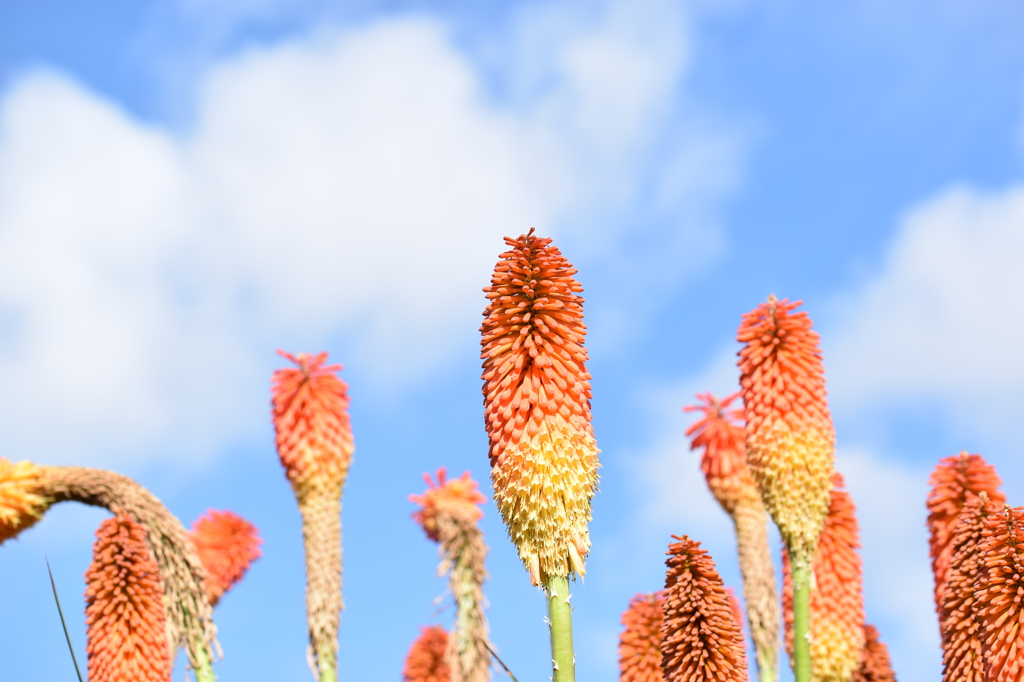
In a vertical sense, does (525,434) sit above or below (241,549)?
below

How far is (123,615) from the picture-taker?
32.4 ft

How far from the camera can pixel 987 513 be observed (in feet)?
30.2

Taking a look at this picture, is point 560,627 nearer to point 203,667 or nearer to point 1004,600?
point 1004,600

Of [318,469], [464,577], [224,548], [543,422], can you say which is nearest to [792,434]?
[543,422]

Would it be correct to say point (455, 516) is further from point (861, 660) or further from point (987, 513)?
point (987, 513)

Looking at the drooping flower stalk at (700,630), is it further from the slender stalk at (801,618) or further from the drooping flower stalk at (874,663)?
the drooping flower stalk at (874,663)

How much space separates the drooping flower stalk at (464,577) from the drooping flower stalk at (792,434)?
439cm

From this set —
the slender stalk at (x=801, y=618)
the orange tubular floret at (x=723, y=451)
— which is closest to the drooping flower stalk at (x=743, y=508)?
the orange tubular floret at (x=723, y=451)

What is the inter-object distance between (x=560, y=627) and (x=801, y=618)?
4.56 meters

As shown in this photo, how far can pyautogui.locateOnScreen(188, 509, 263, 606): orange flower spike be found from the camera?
55.6 feet

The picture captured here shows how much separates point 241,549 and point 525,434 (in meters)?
10.4

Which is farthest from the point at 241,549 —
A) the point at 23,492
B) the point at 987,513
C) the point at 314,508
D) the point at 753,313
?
the point at 987,513

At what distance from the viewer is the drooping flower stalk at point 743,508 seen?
16.4m

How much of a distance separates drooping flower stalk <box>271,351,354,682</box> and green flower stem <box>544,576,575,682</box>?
716 cm
